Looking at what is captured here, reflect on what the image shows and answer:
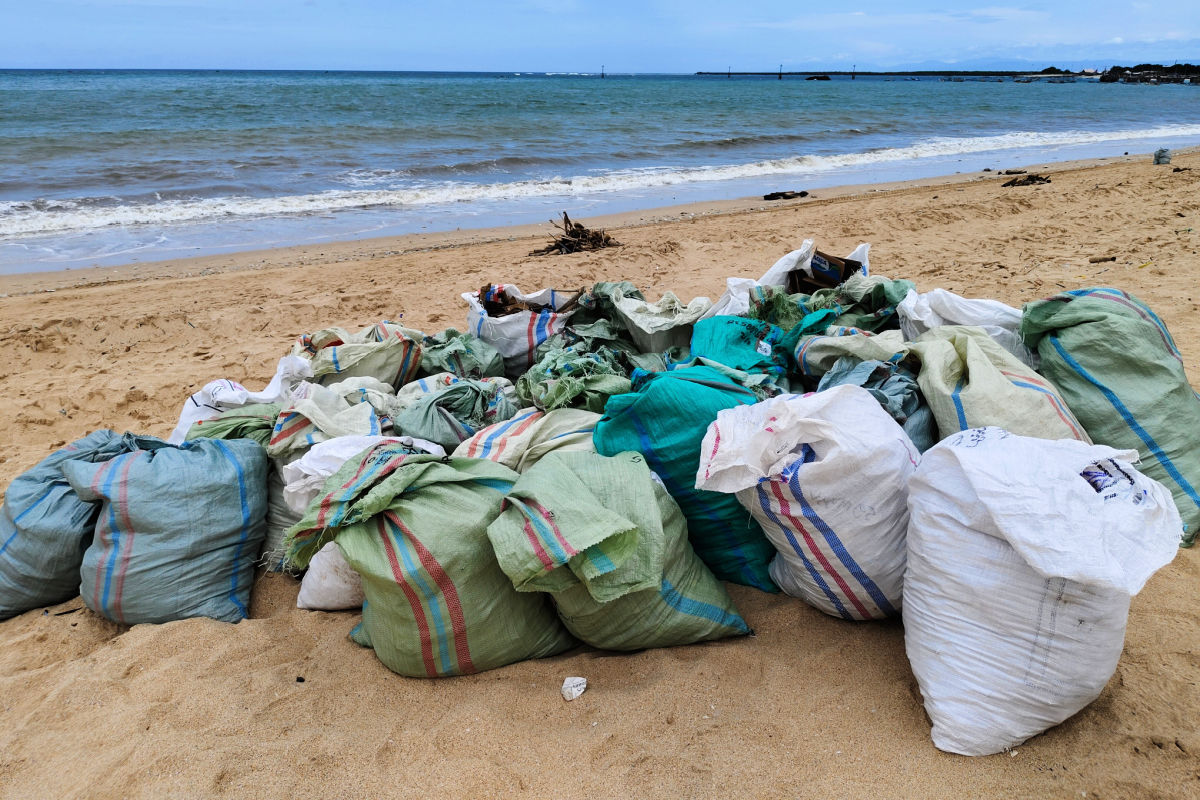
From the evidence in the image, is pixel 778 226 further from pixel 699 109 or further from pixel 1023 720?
pixel 699 109

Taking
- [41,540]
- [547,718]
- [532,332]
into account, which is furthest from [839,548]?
[41,540]

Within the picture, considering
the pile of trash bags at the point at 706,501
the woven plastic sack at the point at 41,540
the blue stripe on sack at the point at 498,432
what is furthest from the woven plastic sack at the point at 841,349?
the woven plastic sack at the point at 41,540

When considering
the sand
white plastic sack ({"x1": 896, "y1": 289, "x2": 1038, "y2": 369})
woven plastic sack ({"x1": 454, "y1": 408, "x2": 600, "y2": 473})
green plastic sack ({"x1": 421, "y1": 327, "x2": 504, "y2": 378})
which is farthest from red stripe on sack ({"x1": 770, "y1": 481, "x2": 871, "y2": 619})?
green plastic sack ({"x1": 421, "y1": 327, "x2": 504, "y2": 378})

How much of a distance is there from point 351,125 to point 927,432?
1889cm

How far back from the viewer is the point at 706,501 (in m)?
1.99

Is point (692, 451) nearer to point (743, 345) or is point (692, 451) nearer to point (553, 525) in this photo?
point (553, 525)

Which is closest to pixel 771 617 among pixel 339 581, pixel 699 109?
pixel 339 581

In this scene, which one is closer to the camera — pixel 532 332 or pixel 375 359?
pixel 375 359

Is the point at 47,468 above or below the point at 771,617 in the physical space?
above

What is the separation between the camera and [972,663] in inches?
58.9

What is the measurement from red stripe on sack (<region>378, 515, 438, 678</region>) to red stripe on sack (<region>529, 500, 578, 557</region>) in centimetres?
35

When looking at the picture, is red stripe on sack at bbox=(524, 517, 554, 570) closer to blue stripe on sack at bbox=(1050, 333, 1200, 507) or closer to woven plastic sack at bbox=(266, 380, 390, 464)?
woven plastic sack at bbox=(266, 380, 390, 464)

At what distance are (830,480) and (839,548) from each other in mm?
195

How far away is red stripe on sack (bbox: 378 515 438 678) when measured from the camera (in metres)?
1.68
